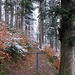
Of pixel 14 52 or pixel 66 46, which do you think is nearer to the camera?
pixel 66 46

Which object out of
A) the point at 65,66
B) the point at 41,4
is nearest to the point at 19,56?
the point at 65,66

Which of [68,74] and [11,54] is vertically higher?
[11,54]

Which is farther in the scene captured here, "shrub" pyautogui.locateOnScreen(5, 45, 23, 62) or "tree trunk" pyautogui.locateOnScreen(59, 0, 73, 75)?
"shrub" pyautogui.locateOnScreen(5, 45, 23, 62)

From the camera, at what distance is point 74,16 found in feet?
18.8

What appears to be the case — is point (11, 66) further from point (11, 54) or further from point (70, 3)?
point (70, 3)

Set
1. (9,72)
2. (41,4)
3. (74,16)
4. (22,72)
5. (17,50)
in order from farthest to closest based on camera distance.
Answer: (41,4) < (17,50) < (22,72) < (9,72) < (74,16)

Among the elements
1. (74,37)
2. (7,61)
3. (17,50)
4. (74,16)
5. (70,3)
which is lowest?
(7,61)

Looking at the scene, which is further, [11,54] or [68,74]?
[11,54]

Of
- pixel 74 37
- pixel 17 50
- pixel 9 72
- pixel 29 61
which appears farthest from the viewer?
pixel 29 61

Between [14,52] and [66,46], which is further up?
[66,46]

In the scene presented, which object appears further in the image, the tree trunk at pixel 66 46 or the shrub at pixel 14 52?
the shrub at pixel 14 52

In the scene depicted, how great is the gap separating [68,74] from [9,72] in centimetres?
269

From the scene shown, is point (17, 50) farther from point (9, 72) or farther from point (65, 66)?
point (65, 66)

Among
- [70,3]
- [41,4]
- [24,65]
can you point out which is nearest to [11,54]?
[24,65]
